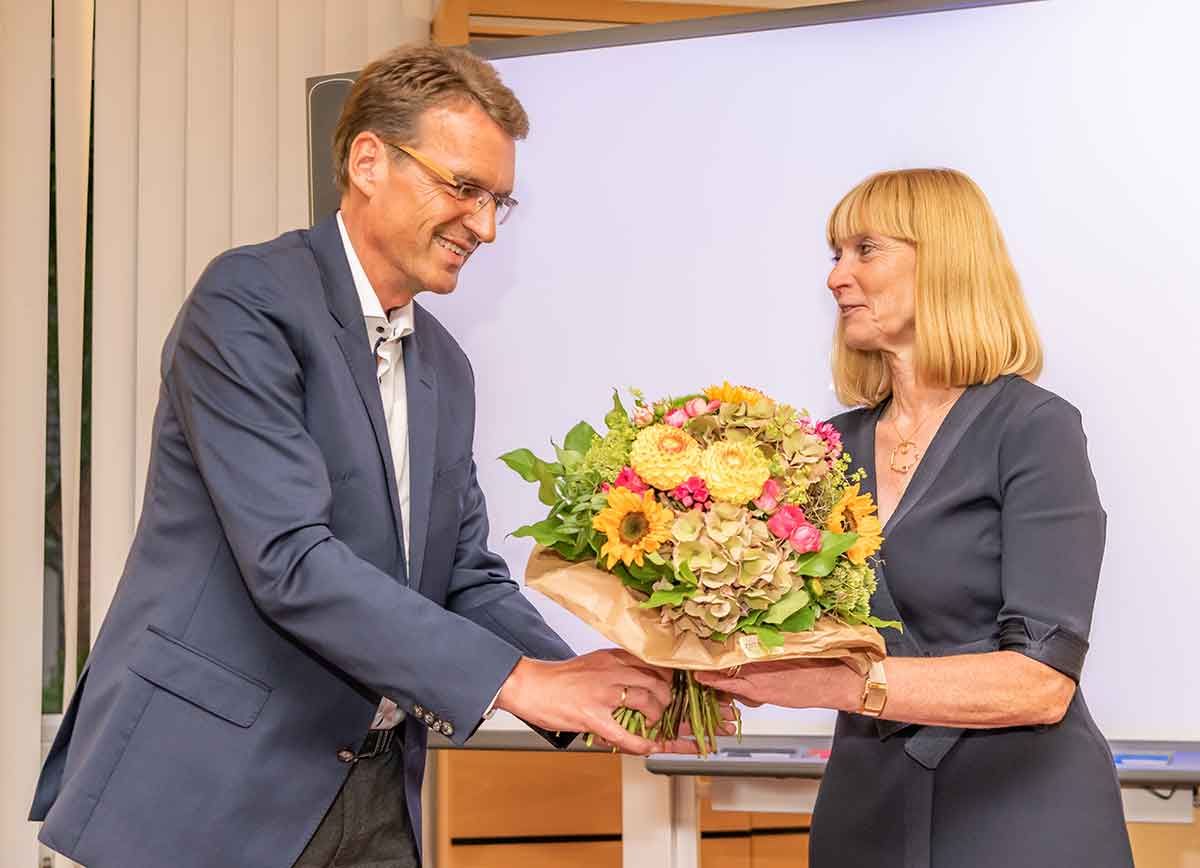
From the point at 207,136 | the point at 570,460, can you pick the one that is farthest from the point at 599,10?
the point at 570,460

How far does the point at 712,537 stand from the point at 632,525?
4.0 inches

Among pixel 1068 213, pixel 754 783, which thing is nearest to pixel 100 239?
pixel 754 783

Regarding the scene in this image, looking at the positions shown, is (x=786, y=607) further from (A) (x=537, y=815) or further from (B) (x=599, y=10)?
(B) (x=599, y=10)

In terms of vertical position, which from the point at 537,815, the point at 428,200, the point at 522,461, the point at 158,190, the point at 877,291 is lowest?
the point at 537,815

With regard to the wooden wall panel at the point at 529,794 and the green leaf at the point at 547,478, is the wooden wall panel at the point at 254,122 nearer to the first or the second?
the wooden wall panel at the point at 529,794

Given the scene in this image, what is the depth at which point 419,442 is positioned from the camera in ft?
6.24

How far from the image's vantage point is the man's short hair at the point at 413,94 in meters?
1.94

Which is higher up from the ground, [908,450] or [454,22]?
[454,22]

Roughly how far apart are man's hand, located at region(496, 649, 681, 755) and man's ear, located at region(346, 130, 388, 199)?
735mm

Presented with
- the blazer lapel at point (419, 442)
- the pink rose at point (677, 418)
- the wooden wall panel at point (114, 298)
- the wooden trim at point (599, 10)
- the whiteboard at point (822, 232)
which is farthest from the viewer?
the wooden trim at point (599, 10)

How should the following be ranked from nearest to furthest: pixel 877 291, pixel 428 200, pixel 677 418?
pixel 677 418 → pixel 428 200 → pixel 877 291

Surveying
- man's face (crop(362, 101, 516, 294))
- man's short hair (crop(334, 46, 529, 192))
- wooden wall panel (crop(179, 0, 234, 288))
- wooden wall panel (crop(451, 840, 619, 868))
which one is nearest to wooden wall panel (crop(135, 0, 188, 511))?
wooden wall panel (crop(179, 0, 234, 288))

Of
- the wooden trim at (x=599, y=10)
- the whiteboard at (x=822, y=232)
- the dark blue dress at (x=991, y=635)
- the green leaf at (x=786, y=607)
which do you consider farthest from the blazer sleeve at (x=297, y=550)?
the wooden trim at (x=599, y=10)

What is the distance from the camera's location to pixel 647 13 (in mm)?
3832
